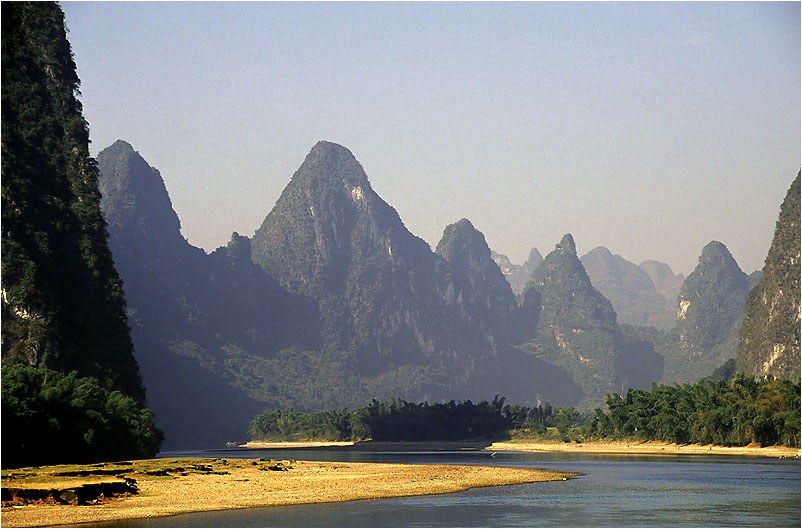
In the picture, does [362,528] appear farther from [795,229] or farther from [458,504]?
[795,229]

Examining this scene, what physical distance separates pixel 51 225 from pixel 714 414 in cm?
5283

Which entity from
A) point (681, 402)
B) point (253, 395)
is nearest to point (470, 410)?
point (681, 402)

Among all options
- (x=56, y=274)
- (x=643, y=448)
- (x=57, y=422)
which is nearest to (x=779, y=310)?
(x=643, y=448)

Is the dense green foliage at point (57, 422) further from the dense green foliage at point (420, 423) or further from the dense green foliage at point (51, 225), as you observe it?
the dense green foliage at point (420, 423)

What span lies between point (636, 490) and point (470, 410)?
9426 centimetres

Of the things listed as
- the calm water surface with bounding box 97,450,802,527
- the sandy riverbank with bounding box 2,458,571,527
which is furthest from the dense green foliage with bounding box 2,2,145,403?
the calm water surface with bounding box 97,450,802,527

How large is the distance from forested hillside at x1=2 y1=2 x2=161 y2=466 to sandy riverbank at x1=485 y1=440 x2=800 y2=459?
137ft

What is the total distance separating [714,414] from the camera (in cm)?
8494

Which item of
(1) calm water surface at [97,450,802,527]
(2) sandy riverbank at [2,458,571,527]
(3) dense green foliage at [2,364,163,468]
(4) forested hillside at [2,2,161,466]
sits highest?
(4) forested hillside at [2,2,161,466]

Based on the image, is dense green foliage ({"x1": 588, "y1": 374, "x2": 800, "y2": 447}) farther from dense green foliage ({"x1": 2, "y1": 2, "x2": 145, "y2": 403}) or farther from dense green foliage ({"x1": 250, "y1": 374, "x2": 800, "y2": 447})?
dense green foliage ({"x1": 2, "y1": 2, "x2": 145, "y2": 403})

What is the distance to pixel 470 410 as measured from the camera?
136000mm

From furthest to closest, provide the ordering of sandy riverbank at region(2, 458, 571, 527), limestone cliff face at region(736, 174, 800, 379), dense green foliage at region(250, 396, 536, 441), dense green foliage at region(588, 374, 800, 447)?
limestone cliff face at region(736, 174, 800, 379)
dense green foliage at region(250, 396, 536, 441)
dense green foliage at region(588, 374, 800, 447)
sandy riverbank at region(2, 458, 571, 527)

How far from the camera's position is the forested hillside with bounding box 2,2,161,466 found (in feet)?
163

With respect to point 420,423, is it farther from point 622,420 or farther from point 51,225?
point 51,225
